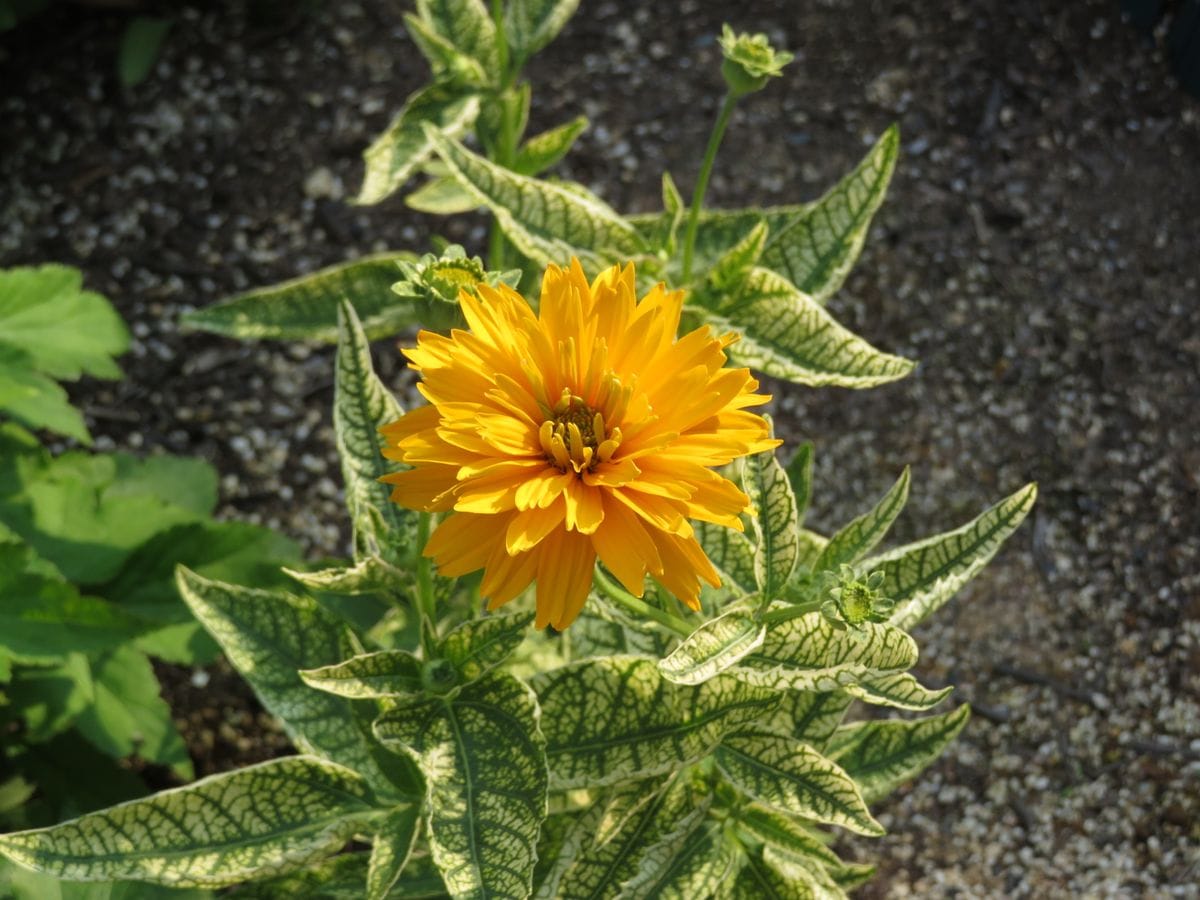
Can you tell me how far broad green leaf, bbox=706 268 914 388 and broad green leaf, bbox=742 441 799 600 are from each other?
0.14 meters

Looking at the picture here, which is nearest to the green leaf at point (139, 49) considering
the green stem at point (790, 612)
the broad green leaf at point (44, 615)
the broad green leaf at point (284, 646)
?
the broad green leaf at point (44, 615)

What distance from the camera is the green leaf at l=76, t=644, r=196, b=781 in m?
1.47

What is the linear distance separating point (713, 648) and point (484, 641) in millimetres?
201

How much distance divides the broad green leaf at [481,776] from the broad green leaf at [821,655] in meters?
0.18

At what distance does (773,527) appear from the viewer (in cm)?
106

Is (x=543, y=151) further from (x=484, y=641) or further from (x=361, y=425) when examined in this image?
(x=484, y=641)

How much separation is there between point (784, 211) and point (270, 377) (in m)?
0.99

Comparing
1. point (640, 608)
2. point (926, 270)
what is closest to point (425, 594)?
point (640, 608)

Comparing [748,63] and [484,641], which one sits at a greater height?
[748,63]

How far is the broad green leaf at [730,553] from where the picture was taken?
3.89ft

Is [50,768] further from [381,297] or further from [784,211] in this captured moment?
[784,211]

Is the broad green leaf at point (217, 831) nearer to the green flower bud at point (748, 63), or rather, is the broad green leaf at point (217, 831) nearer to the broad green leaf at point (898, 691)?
the broad green leaf at point (898, 691)

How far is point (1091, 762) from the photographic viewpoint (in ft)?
5.65

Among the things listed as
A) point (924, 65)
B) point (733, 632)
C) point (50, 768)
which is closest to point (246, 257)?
point (50, 768)
